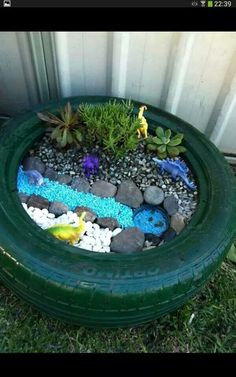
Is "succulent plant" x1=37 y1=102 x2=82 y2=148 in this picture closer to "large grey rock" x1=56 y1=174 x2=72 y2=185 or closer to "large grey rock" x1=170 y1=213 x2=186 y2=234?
"large grey rock" x1=56 y1=174 x2=72 y2=185

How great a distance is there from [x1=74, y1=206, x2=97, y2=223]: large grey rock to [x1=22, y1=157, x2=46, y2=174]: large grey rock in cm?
24

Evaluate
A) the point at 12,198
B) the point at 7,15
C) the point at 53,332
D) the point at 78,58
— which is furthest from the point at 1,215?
the point at 78,58

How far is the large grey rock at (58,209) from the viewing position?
1581mm

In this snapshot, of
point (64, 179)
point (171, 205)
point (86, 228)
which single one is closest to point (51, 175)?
point (64, 179)

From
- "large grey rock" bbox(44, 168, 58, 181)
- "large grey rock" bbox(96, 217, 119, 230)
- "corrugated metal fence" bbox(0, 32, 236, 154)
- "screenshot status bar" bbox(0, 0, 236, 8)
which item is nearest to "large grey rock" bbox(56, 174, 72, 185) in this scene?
"large grey rock" bbox(44, 168, 58, 181)

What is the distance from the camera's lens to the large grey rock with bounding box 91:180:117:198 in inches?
64.8

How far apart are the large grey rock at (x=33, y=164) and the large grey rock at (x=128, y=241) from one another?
43 cm

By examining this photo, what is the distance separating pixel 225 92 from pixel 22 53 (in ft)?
2.94

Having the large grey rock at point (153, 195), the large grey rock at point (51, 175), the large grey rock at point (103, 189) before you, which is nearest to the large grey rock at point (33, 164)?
the large grey rock at point (51, 175)

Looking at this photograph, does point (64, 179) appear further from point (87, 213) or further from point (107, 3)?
point (107, 3)

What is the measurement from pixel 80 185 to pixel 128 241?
0.32 metres

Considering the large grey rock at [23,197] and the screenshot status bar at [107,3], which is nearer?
the screenshot status bar at [107,3]

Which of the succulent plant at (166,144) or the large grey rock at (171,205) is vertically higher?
the succulent plant at (166,144)

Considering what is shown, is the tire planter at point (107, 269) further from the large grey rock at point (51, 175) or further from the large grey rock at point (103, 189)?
the large grey rock at point (103, 189)
